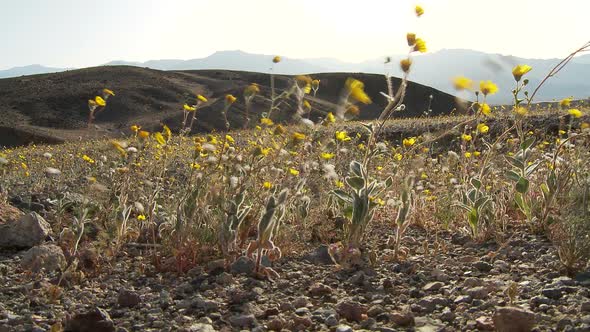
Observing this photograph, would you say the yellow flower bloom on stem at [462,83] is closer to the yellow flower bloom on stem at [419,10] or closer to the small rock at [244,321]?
the yellow flower bloom on stem at [419,10]

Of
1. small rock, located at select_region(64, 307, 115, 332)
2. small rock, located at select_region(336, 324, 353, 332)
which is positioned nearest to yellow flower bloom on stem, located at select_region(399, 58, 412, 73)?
small rock, located at select_region(336, 324, 353, 332)

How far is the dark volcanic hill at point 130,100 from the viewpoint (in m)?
30.5

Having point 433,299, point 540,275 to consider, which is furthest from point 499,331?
point 540,275

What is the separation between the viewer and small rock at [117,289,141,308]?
2.29 metres

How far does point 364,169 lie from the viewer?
8.98 feet

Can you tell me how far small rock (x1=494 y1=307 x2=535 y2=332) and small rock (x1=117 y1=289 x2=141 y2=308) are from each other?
148cm

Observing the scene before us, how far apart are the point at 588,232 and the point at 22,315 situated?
2460 mm

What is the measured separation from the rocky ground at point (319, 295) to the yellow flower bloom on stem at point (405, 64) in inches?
38.9

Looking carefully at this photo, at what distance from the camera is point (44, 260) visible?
109 inches

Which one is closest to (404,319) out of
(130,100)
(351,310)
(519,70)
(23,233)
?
(351,310)

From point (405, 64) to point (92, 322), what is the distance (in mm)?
1880

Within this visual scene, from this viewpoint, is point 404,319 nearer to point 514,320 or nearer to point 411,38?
point 514,320

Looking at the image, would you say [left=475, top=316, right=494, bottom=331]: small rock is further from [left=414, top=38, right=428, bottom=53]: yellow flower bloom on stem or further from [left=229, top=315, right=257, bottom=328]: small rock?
[left=414, top=38, right=428, bottom=53]: yellow flower bloom on stem

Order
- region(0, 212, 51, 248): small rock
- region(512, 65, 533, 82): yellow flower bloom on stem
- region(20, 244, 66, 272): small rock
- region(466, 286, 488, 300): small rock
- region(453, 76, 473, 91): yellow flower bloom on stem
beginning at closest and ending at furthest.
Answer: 1. region(466, 286, 488, 300): small rock
2. region(20, 244, 66, 272): small rock
3. region(453, 76, 473, 91): yellow flower bloom on stem
4. region(512, 65, 533, 82): yellow flower bloom on stem
5. region(0, 212, 51, 248): small rock
